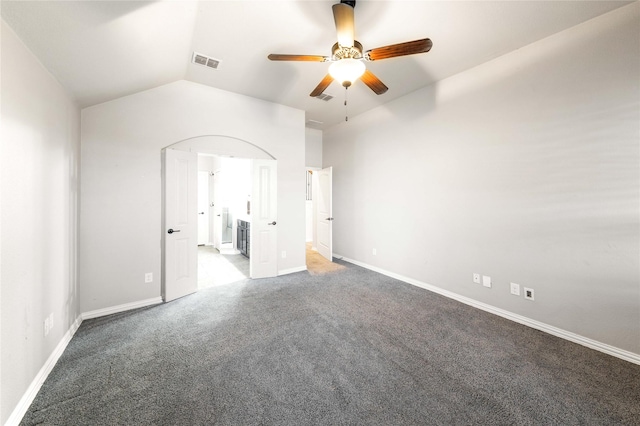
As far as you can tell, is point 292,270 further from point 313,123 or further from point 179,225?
point 313,123

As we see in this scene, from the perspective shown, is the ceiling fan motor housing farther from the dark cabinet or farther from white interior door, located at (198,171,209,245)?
white interior door, located at (198,171,209,245)

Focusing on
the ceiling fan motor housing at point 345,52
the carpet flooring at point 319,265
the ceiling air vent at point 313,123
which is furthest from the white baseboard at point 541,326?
the ceiling air vent at point 313,123

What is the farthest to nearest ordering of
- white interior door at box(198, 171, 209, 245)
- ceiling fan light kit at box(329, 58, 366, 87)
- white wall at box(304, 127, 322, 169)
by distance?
1. white interior door at box(198, 171, 209, 245)
2. white wall at box(304, 127, 322, 169)
3. ceiling fan light kit at box(329, 58, 366, 87)

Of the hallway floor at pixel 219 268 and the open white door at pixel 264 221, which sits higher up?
the open white door at pixel 264 221

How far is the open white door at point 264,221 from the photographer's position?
406 centimetres

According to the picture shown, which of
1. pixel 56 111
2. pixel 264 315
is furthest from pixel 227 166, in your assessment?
pixel 264 315

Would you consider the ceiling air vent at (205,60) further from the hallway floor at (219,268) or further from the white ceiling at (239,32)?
the hallway floor at (219,268)

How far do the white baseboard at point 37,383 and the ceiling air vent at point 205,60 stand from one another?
3.22 meters

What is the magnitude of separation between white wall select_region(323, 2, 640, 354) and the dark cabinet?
340 cm

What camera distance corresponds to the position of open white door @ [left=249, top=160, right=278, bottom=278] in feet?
13.3

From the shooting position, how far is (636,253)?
205 cm

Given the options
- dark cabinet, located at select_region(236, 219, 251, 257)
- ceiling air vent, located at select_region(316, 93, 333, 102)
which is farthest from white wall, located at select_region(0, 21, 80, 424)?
dark cabinet, located at select_region(236, 219, 251, 257)

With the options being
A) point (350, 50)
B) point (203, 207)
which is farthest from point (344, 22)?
point (203, 207)

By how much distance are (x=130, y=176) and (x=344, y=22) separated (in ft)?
9.89
